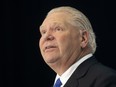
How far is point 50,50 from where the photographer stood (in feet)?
9.77

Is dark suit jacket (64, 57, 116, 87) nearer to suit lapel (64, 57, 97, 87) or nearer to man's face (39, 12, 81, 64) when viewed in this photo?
suit lapel (64, 57, 97, 87)

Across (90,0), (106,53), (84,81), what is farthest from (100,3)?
(84,81)

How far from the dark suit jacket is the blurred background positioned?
54.7 inches

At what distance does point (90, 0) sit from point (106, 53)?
1.74 ft

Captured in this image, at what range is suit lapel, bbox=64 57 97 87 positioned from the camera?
2.82 metres

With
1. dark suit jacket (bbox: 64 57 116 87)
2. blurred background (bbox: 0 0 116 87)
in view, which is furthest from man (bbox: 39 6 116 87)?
blurred background (bbox: 0 0 116 87)

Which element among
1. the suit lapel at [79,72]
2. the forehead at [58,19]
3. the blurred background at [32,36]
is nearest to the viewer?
the suit lapel at [79,72]

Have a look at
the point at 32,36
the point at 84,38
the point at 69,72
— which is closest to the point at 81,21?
the point at 84,38

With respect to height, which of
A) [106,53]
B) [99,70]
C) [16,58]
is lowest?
[106,53]

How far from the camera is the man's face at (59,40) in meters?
2.98

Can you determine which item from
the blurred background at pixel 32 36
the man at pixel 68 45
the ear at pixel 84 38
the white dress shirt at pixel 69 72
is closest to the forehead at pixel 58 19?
the man at pixel 68 45

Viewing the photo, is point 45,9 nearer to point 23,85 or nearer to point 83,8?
point 83,8

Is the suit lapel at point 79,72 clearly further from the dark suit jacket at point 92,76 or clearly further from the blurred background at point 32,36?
the blurred background at point 32,36

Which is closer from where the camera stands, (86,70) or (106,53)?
(86,70)
